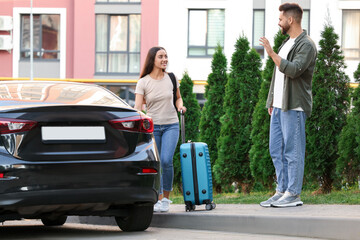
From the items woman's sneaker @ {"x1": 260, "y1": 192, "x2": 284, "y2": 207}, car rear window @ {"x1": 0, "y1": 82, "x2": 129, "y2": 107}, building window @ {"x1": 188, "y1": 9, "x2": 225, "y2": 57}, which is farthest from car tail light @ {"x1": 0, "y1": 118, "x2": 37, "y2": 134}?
building window @ {"x1": 188, "y1": 9, "x2": 225, "y2": 57}

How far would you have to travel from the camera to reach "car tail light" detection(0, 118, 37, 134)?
6473 mm

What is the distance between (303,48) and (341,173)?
2430 mm

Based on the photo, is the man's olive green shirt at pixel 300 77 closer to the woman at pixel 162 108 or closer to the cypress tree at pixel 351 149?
the woman at pixel 162 108

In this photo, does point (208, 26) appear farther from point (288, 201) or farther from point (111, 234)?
point (111, 234)

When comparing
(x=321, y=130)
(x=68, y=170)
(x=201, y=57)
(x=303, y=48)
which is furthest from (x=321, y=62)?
(x=201, y=57)

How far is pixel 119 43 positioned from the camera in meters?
38.6

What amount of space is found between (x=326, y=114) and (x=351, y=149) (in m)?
0.57

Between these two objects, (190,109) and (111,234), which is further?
(190,109)

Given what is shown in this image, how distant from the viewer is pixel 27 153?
6508 mm

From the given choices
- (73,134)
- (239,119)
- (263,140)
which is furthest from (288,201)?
(239,119)

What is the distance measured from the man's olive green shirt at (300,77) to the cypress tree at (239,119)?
4.41 metres

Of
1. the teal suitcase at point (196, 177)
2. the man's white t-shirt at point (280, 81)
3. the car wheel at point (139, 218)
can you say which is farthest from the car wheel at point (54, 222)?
the man's white t-shirt at point (280, 81)

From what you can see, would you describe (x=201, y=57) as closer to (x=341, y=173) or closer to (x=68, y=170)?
(x=341, y=173)

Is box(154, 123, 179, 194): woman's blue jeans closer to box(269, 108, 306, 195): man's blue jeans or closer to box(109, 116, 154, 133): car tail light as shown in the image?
box(269, 108, 306, 195): man's blue jeans
